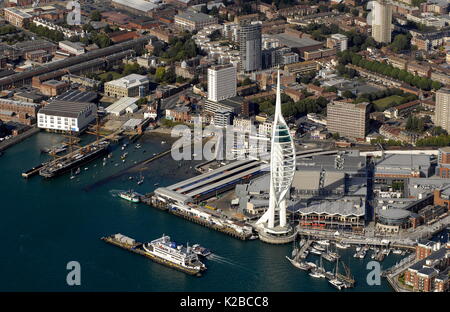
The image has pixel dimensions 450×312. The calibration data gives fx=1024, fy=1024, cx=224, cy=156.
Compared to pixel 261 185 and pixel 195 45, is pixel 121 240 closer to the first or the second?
pixel 261 185

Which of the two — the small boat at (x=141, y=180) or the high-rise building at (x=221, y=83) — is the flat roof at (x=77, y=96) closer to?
the high-rise building at (x=221, y=83)

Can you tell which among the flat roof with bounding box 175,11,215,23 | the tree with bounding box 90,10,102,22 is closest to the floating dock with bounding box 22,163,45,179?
the flat roof with bounding box 175,11,215,23

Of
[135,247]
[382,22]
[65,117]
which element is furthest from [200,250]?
[382,22]

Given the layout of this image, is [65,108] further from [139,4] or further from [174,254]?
[139,4]

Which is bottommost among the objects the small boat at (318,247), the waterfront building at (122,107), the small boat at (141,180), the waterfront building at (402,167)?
the waterfront building at (122,107)

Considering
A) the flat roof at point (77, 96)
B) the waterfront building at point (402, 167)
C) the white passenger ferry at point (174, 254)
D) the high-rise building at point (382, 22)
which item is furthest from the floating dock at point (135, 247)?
the high-rise building at point (382, 22)

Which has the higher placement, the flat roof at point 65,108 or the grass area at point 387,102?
the flat roof at point 65,108
